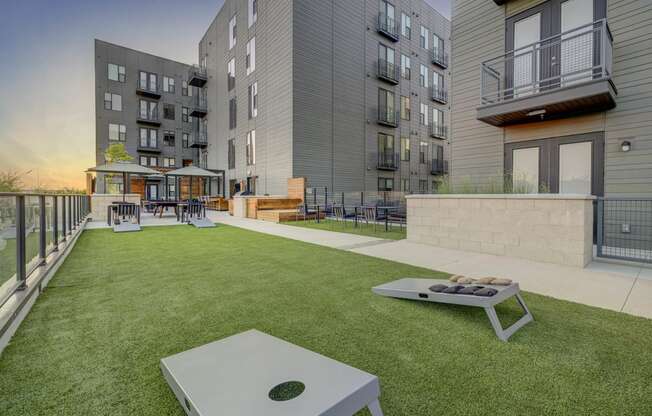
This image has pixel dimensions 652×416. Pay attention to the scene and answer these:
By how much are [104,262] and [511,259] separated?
6.84 m

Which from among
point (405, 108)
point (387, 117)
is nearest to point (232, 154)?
point (387, 117)

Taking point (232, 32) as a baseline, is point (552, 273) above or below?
below

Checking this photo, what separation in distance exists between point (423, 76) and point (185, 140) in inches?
840

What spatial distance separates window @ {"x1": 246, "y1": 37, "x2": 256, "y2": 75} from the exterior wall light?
17.0 m

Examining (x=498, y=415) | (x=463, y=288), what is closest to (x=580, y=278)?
(x=463, y=288)

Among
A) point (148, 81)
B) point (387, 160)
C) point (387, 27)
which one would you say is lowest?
point (387, 160)

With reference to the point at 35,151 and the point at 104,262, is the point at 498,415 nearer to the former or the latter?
the point at 104,262

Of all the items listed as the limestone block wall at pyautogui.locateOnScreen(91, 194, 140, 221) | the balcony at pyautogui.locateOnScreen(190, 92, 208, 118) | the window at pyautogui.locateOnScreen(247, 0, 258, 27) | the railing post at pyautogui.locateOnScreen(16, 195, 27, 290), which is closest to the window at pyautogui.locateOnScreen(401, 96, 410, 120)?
the window at pyautogui.locateOnScreen(247, 0, 258, 27)

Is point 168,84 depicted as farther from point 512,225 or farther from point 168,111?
point 512,225

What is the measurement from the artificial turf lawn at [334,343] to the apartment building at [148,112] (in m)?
23.8

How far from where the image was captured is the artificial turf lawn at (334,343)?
5.63 ft

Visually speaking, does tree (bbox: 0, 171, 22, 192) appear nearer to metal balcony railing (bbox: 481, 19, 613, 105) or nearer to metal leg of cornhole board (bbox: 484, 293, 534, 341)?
metal leg of cornhole board (bbox: 484, 293, 534, 341)

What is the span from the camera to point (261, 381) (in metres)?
1.44

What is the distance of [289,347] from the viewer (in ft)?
5.94
